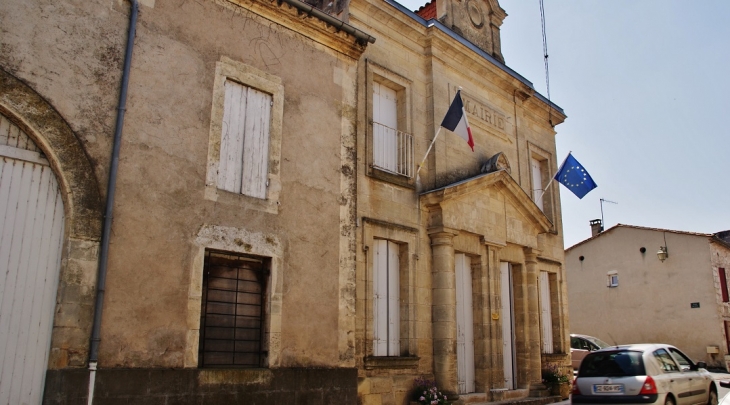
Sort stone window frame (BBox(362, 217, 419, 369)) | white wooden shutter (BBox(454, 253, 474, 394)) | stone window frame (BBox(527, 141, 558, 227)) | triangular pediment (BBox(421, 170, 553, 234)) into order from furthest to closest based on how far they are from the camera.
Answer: stone window frame (BBox(527, 141, 558, 227)) → white wooden shutter (BBox(454, 253, 474, 394)) → triangular pediment (BBox(421, 170, 553, 234)) → stone window frame (BBox(362, 217, 419, 369))

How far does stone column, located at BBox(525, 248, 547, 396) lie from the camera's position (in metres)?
12.4

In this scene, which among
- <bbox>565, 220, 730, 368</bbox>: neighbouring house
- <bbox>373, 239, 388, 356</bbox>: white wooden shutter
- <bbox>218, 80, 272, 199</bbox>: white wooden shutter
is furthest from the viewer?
<bbox>565, 220, 730, 368</bbox>: neighbouring house

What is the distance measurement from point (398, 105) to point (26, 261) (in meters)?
7.11

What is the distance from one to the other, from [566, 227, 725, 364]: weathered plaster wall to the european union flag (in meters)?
11.7

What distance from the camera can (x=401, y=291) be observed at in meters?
10.4

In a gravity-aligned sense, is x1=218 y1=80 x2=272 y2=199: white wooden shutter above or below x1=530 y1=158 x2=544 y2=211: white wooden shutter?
below

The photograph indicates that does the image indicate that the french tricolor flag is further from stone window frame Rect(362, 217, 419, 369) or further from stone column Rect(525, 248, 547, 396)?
stone column Rect(525, 248, 547, 396)

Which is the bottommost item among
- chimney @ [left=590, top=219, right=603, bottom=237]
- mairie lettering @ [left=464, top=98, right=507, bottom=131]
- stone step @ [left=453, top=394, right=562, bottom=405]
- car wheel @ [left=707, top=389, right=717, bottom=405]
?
stone step @ [left=453, top=394, right=562, bottom=405]

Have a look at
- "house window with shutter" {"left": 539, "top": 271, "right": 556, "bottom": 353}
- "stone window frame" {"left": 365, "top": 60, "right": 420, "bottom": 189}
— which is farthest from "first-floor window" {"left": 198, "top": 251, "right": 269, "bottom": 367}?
"house window with shutter" {"left": 539, "top": 271, "right": 556, "bottom": 353}

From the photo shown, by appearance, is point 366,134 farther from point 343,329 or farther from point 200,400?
point 200,400

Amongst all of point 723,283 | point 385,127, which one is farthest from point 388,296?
point 723,283

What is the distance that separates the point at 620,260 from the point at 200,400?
70.0 feet

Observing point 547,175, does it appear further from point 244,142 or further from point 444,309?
point 244,142

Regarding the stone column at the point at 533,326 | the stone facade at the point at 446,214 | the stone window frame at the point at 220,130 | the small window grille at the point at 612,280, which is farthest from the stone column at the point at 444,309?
the small window grille at the point at 612,280
